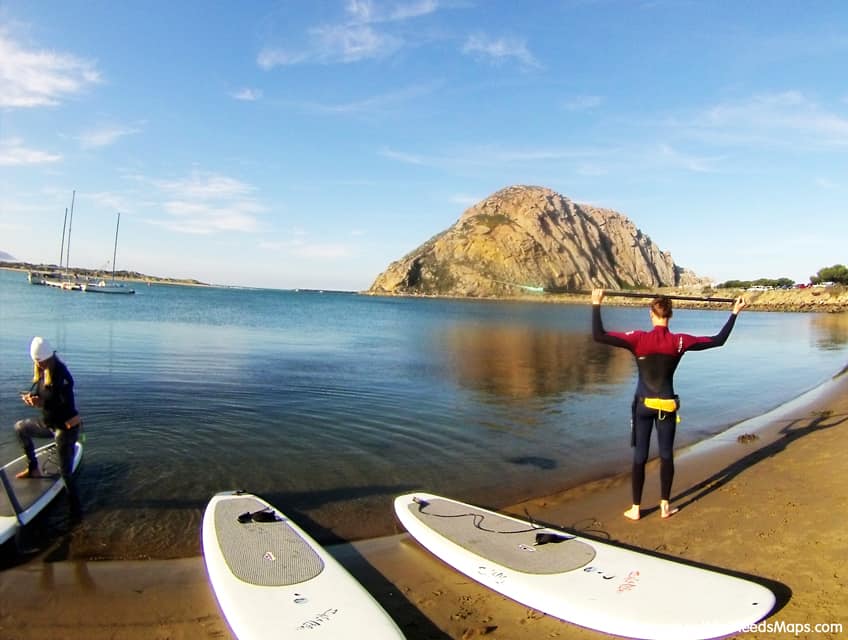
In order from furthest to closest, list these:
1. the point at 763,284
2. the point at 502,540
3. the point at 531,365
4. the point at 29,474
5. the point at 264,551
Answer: the point at 763,284
the point at 531,365
the point at 29,474
the point at 502,540
the point at 264,551

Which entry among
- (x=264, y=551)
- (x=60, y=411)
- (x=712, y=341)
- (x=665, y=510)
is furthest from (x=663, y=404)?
(x=60, y=411)

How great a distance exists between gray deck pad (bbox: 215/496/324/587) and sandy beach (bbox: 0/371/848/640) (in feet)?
1.26

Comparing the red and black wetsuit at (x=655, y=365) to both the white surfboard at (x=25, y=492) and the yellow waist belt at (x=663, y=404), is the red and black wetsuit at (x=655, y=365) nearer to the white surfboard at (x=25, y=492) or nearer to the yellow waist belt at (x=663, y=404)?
the yellow waist belt at (x=663, y=404)

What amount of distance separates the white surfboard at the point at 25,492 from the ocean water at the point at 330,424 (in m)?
0.27

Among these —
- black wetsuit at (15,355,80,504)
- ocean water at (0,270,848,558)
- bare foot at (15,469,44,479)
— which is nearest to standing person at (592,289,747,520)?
ocean water at (0,270,848,558)

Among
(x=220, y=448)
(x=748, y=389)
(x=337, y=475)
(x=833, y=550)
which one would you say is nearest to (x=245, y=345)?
(x=220, y=448)

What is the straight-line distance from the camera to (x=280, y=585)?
15.6ft

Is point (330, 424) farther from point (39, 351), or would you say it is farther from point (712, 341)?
point (712, 341)

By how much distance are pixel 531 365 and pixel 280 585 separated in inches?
797

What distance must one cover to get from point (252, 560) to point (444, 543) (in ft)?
6.50

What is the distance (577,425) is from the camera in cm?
1269

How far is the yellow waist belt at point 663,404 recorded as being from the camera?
6.02 m

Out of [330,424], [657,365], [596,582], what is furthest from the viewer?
→ [330,424]

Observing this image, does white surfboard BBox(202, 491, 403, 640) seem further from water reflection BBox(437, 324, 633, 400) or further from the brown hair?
water reflection BBox(437, 324, 633, 400)
